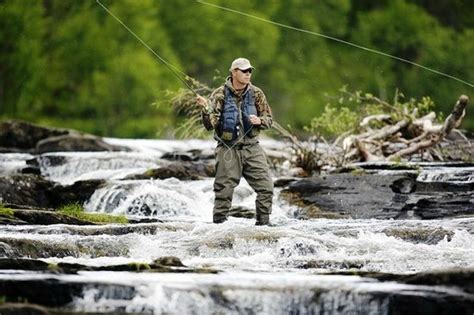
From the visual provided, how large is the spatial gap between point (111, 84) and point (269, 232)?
121ft

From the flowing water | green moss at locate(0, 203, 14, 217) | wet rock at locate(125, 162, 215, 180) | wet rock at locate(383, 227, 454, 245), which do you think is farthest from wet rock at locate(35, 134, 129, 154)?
wet rock at locate(383, 227, 454, 245)

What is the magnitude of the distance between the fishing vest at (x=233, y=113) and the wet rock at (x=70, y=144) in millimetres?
11449

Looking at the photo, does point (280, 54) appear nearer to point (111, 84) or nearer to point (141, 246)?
point (111, 84)

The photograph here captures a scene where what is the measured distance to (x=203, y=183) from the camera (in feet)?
50.4

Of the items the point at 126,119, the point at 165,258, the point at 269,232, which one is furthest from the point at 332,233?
the point at 126,119

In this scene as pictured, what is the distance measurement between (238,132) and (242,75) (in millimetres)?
551

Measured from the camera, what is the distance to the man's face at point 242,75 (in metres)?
10.4

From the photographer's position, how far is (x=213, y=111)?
1050 cm

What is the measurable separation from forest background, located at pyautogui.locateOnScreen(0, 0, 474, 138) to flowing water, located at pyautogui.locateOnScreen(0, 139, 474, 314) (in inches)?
1023

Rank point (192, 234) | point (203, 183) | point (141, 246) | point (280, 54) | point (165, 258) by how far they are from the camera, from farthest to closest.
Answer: point (280, 54)
point (203, 183)
point (192, 234)
point (141, 246)
point (165, 258)

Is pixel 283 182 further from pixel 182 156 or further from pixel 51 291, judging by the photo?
pixel 51 291

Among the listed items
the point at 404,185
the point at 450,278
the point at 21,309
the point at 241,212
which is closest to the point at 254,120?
the point at 241,212

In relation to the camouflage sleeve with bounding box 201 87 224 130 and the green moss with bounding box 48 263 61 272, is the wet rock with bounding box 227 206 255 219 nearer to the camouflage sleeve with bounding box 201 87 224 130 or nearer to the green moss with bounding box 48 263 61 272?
the camouflage sleeve with bounding box 201 87 224 130

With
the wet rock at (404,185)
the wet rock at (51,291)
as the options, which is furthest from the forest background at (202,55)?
the wet rock at (51,291)
